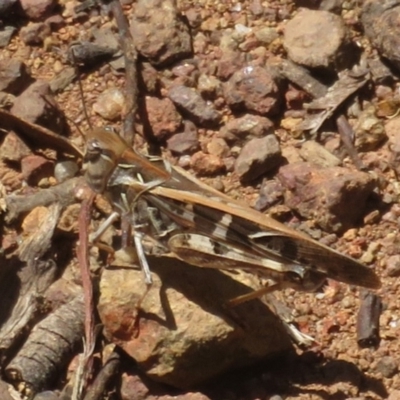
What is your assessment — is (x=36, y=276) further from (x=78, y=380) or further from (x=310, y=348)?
(x=310, y=348)

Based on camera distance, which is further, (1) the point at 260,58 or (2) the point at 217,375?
→ (1) the point at 260,58

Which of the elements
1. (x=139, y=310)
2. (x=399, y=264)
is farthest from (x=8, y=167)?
(x=399, y=264)

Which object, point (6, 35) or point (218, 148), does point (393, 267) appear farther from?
point (6, 35)

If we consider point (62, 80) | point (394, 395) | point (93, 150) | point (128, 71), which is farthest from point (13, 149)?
point (394, 395)

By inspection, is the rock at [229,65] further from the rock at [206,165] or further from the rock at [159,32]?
the rock at [206,165]

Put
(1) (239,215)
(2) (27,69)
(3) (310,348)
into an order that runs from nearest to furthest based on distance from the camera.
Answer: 1. (1) (239,215)
2. (3) (310,348)
3. (2) (27,69)

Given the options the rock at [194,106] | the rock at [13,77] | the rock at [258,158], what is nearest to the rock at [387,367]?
the rock at [258,158]
